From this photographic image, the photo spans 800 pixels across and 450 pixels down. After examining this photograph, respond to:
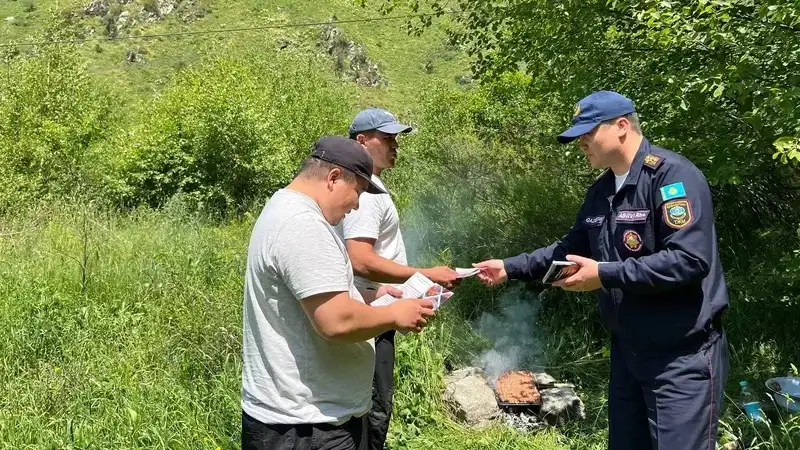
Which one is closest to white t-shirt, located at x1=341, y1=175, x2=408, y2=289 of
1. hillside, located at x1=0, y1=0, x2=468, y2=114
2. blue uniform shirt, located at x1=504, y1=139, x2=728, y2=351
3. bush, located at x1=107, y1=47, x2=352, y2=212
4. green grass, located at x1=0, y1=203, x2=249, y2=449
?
blue uniform shirt, located at x1=504, y1=139, x2=728, y2=351

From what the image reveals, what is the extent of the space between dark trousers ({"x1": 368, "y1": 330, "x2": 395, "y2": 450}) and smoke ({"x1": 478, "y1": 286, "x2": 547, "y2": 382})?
74.1 inches

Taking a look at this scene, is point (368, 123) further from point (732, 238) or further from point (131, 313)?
point (732, 238)

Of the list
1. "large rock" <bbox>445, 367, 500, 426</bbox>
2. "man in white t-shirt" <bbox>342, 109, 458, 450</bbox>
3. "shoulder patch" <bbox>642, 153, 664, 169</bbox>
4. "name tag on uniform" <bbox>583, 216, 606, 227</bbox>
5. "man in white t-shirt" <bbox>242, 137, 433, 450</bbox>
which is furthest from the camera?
"large rock" <bbox>445, 367, 500, 426</bbox>

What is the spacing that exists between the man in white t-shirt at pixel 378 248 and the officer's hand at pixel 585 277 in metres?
0.76

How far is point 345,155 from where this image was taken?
2.01 meters

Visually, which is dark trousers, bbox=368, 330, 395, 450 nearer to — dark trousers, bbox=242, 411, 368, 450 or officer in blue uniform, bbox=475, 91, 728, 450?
dark trousers, bbox=242, 411, 368, 450

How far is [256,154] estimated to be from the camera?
50.8 ft

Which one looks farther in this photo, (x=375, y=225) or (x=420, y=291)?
(x=375, y=225)

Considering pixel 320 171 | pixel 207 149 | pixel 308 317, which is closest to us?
A: pixel 308 317

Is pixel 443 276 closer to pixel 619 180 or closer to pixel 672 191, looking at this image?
pixel 619 180

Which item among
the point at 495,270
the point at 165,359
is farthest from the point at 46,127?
the point at 495,270

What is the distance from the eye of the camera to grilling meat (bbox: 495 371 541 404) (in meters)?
4.25

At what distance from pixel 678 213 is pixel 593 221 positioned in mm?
471

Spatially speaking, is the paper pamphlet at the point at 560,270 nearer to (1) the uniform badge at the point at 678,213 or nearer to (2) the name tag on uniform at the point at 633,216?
(2) the name tag on uniform at the point at 633,216
